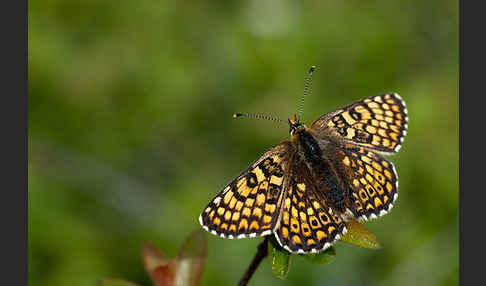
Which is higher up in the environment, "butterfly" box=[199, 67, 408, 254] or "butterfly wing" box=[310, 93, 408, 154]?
"butterfly wing" box=[310, 93, 408, 154]

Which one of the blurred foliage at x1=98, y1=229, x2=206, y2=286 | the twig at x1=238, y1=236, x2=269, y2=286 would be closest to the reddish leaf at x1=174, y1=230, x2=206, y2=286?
the blurred foliage at x1=98, y1=229, x2=206, y2=286

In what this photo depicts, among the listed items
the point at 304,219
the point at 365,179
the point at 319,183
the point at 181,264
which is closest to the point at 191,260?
the point at 181,264

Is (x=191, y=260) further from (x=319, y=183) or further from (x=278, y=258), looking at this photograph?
(x=319, y=183)

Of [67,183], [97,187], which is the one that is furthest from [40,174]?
[97,187]

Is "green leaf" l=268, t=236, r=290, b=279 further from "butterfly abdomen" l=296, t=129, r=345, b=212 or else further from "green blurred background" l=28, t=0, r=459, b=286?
"green blurred background" l=28, t=0, r=459, b=286

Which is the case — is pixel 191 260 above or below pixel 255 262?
below

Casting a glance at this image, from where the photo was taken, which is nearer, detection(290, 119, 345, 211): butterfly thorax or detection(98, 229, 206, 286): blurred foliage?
detection(98, 229, 206, 286): blurred foliage

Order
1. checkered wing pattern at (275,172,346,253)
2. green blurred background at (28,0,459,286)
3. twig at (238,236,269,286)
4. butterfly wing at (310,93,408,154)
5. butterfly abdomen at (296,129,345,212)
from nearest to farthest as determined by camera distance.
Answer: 1. twig at (238,236,269,286)
2. checkered wing pattern at (275,172,346,253)
3. butterfly abdomen at (296,129,345,212)
4. butterfly wing at (310,93,408,154)
5. green blurred background at (28,0,459,286)
